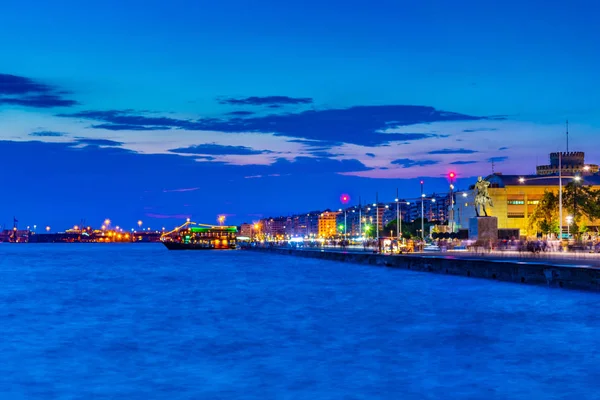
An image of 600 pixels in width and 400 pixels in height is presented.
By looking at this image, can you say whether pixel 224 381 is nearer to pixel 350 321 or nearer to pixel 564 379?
pixel 564 379

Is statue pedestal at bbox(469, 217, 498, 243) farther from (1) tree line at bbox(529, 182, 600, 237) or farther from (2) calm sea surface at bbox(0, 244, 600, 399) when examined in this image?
(1) tree line at bbox(529, 182, 600, 237)

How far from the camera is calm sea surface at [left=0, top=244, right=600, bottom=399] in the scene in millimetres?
20312

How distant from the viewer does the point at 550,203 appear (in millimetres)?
114000

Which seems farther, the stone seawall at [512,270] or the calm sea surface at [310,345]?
the stone seawall at [512,270]

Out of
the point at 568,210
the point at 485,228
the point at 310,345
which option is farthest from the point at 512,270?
the point at 568,210

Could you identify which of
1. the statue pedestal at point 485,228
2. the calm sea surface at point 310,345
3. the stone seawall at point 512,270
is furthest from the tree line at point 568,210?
the calm sea surface at point 310,345

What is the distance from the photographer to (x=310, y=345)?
27.9 meters

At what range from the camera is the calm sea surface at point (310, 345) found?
20312mm

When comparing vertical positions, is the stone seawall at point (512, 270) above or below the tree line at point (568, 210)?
below

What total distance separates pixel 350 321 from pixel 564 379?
15523 millimetres

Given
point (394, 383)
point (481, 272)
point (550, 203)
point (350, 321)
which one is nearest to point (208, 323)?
point (350, 321)

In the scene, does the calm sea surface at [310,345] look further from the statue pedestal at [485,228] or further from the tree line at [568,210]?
the tree line at [568,210]

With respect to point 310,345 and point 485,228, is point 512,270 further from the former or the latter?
point 310,345

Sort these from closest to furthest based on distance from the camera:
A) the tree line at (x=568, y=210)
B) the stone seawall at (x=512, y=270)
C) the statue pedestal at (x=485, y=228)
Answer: the stone seawall at (x=512, y=270)
the statue pedestal at (x=485, y=228)
the tree line at (x=568, y=210)
